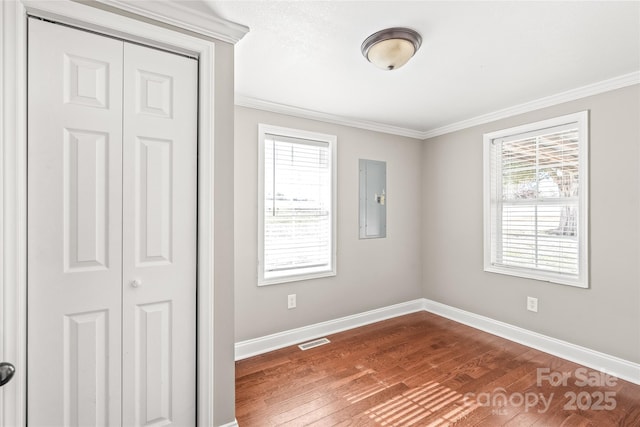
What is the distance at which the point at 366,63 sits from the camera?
2236 mm

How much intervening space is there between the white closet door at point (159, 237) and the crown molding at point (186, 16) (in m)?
0.17

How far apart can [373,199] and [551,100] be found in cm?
191

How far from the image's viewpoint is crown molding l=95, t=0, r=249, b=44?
1.54 meters

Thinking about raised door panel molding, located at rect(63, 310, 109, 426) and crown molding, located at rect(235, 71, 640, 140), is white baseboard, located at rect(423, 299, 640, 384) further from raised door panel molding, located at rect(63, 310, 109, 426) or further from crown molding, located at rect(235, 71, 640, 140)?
raised door panel molding, located at rect(63, 310, 109, 426)

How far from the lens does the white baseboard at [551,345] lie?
2472 mm

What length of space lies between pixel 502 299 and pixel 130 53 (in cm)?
374

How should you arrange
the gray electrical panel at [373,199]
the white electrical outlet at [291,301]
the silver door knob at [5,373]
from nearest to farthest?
1. the silver door knob at [5,373]
2. the white electrical outlet at [291,301]
3. the gray electrical panel at [373,199]

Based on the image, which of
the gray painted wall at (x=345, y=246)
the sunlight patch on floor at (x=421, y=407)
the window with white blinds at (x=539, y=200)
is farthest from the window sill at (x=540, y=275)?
the sunlight patch on floor at (x=421, y=407)

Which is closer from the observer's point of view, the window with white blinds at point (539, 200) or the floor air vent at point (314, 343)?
the window with white blinds at point (539, 200)

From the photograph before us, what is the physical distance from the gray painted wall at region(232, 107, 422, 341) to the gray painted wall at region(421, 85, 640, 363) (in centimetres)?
46

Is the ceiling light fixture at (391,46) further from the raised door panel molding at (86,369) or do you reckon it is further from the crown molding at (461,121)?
the raised door panel molding at (86,369)

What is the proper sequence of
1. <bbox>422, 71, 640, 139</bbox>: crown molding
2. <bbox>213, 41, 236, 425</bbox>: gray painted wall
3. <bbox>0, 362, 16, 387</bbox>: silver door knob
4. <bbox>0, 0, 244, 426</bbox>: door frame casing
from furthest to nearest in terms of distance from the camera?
<bbox>422, 71, 640, 139</bbox>: crown molding → <bbox>213, 41, 236, 425</bbox>: gray painted wall → <bbox>0, 0, 244, 426</bbox>: door frame casing → <bbox>0, 362, 16, 387</bbox>: silver door knob

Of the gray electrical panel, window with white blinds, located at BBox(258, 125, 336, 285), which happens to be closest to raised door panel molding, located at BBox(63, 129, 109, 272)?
window with white blinds, located at BBox(258, 125, 336, 285)

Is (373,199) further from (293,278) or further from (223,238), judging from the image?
(223,238)
